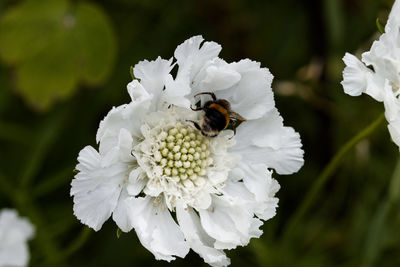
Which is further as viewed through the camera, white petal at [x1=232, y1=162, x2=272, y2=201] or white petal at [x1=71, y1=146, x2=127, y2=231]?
white petal at [x1=232, y1=162, x2=272, y2=201]

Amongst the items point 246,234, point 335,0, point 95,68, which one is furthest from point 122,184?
point 335,0

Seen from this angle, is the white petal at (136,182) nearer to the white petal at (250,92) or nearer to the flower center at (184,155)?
the flower center at (184,155)

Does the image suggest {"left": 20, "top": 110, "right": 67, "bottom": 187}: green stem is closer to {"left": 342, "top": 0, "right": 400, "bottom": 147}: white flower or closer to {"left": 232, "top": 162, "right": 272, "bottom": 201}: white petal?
{"left": 232, "top": 162, "right": 272, "bottom": 201}: white petal

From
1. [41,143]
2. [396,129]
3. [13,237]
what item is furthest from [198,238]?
[41,143]

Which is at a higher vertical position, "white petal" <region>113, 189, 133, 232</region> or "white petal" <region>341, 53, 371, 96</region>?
"white petal" <region>341, 53, 371, 96</region>

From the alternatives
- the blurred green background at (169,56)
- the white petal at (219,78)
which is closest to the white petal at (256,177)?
the white petal at (219,78)

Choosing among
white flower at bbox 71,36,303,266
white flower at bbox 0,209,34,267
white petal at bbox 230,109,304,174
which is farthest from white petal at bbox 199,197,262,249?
white flower at bbox 0,209,34,267
